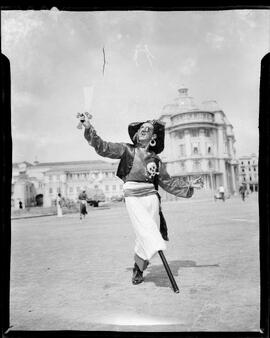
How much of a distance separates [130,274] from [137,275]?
70 mm

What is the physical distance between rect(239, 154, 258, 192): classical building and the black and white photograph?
18mm

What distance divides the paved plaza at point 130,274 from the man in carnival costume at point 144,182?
0.49ft

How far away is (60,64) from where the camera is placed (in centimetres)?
336

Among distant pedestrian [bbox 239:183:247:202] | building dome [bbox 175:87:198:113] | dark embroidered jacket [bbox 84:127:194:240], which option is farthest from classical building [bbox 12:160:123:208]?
distant pedestrian [bbox 239:183:247:202]

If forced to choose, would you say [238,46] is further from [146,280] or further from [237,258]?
[146,280]

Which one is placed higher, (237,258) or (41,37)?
(41,37)

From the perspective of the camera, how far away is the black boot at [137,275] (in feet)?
11.1

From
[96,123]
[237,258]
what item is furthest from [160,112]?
[237,258]

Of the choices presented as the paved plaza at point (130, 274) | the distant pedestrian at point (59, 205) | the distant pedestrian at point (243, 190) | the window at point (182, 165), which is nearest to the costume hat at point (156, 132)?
the window at point (182, 165)

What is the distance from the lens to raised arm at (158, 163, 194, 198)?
3559mm

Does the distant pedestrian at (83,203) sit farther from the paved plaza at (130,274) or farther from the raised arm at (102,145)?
the raised arm at (102,145)

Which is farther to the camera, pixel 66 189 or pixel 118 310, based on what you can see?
pixel 66 189
